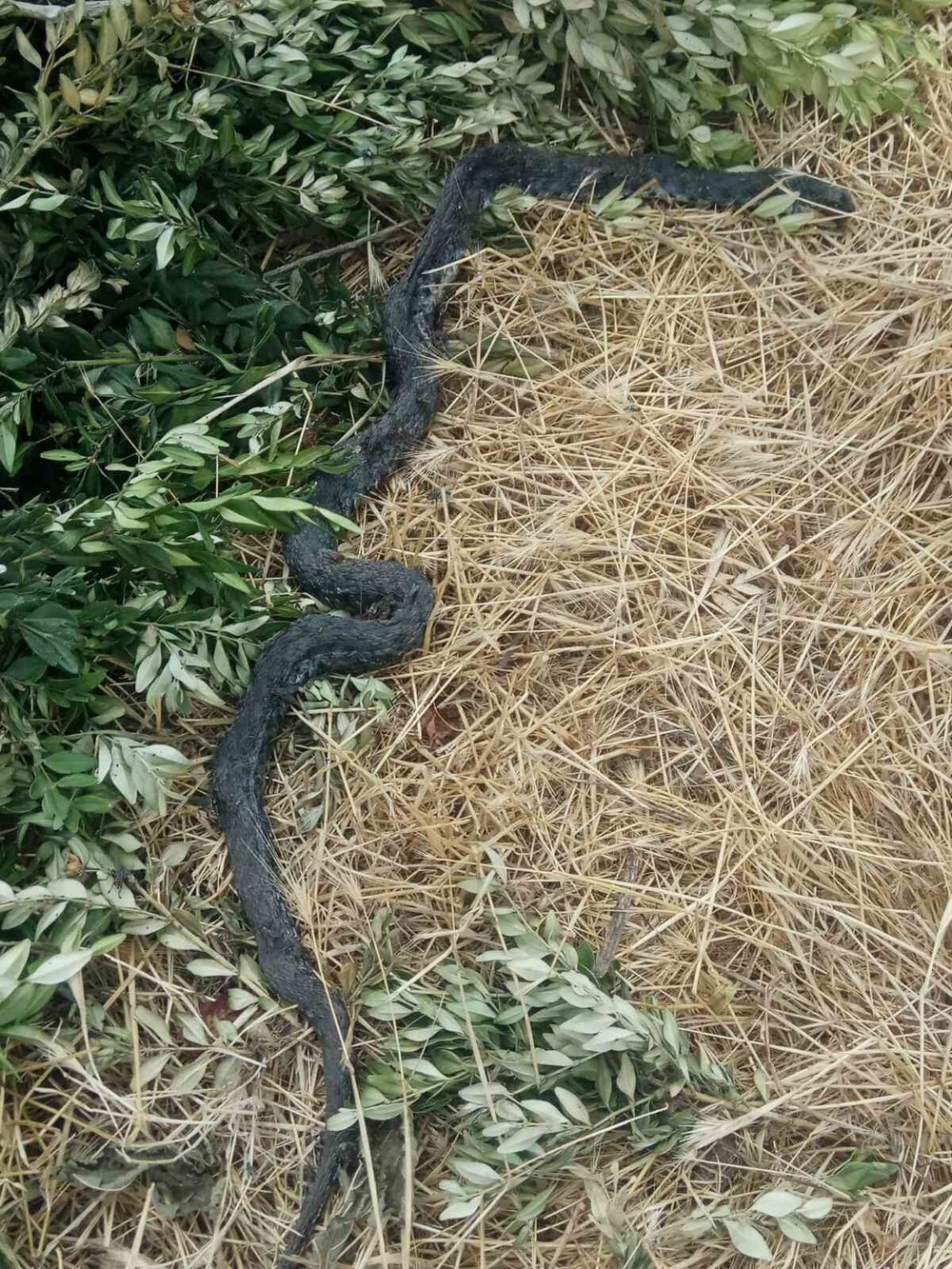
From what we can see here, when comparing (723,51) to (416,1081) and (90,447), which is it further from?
(416,1081)

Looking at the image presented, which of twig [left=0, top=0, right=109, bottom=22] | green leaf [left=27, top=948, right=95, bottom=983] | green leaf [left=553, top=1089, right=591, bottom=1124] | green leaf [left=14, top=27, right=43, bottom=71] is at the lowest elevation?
green leaf [left=553, top=1089, right=591, bottom=1124]

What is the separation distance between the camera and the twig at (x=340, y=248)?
2352 millimetres

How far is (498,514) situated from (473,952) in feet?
3.38

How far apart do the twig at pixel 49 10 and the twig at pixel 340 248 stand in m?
0.63

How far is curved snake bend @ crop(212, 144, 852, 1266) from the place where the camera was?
1.86 meters

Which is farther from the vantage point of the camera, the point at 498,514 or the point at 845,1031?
the point at 498,514

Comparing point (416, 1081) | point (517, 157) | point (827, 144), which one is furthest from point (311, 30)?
point (416, 1081)

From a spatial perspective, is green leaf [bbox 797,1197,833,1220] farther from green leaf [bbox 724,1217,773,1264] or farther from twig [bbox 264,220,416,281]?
twig [bbox 264,220,416,281]

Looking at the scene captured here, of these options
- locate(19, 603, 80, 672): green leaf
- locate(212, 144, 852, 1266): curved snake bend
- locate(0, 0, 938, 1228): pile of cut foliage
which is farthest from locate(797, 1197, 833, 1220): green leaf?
locate(19, 603, 80, 672): green leaf

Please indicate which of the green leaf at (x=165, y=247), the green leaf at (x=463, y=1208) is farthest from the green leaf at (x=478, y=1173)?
the green leaf at (x=165, y=247)

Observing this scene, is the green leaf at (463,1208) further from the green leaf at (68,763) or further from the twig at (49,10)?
the twig at (49,10)

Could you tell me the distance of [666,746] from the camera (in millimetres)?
2082

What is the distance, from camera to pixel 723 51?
7.54 feet

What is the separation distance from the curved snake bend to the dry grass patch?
7 centimetres
